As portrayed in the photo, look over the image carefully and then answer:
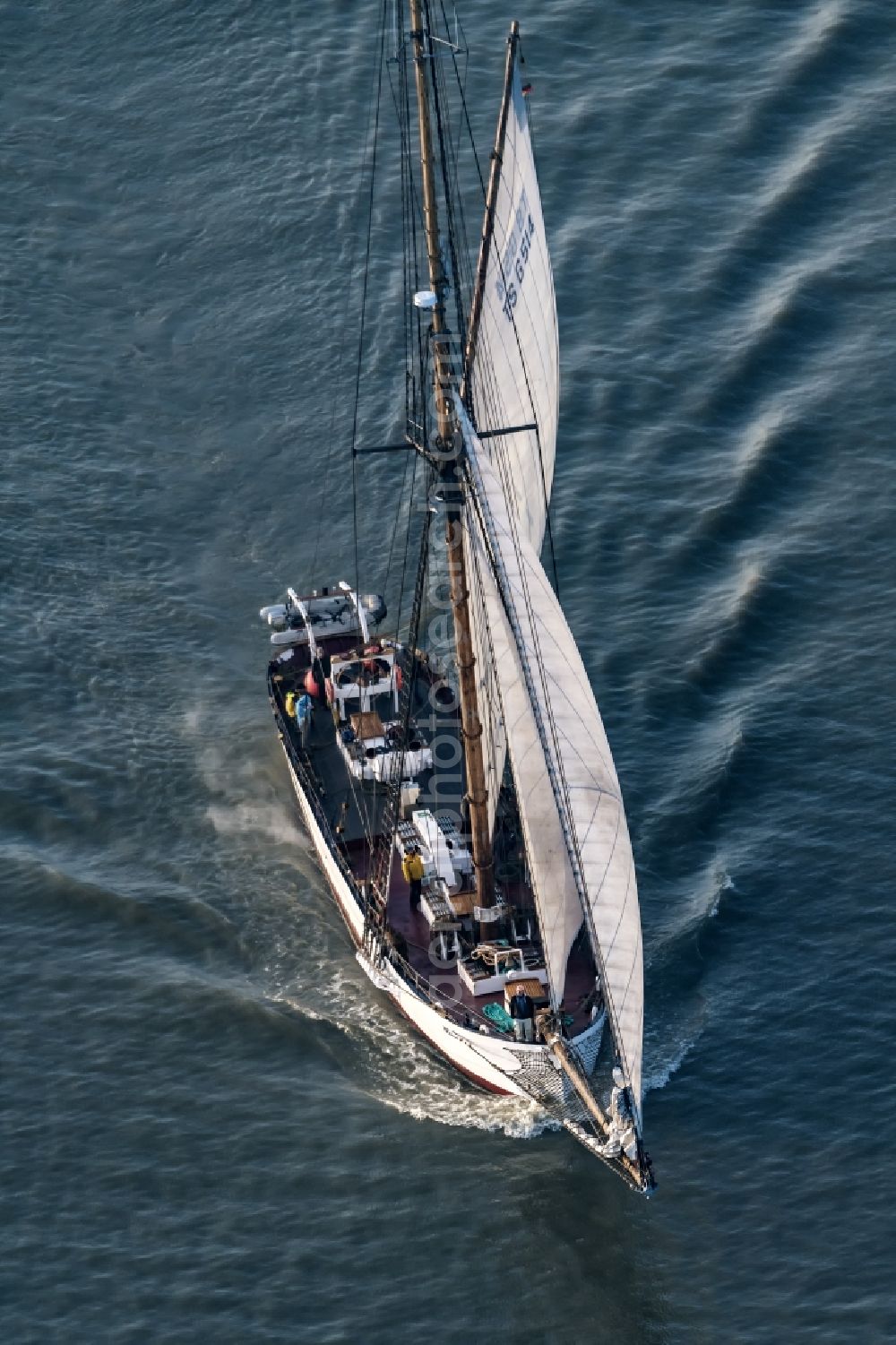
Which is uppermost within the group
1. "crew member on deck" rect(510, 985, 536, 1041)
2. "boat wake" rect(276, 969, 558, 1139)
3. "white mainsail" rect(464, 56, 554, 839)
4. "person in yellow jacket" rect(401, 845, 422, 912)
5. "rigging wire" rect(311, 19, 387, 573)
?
"white mainsail" rect(464, 56, 554, 839)

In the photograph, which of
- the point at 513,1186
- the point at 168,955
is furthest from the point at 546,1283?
the point at 168,955

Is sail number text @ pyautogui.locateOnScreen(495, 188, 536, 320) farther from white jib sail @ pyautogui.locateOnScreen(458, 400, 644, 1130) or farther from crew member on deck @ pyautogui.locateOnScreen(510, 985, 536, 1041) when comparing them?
crew member on deck @ pyautogui.locateOnScreen(510, 985, 536, 1041)

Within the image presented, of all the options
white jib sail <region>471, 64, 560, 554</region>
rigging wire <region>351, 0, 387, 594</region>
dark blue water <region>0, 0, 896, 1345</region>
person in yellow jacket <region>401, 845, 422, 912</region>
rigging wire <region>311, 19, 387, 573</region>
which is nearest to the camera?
white jib sail <region>471, 64, 560, 554</region>

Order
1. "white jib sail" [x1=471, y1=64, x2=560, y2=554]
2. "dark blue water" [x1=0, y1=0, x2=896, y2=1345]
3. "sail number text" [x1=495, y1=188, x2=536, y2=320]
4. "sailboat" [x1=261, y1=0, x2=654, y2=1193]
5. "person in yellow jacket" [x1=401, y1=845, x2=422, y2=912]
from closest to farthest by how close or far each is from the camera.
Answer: "sailboat" [x1=261, y1=0, x2=654, y2=1193] → "white jib sail" [x1=471, y1=64, x2=560, y2=554] → "sail number text" [x1=495, y1=188, x2=536, y2=320] → "dark blue water" [x1=0, y1=0, x2=896, y2=1345] → "person in yellow jacket" [x1=401, y1=845, x2=422, y2=912]

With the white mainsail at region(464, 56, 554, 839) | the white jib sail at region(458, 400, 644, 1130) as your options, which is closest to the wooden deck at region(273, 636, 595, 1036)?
the white mainsail at region(464, 56, 554, 839)

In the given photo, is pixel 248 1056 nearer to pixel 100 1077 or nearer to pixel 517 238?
pixel 100 1077

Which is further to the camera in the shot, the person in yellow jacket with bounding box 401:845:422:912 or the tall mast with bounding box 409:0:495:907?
the person in yellow jacket with bounding box 401:845:422:912

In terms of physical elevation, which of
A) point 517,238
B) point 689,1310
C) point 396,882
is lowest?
point 689,1310

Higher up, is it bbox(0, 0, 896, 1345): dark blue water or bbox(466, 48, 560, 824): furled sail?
bbox(466, 48, 560, 824): furled sail
